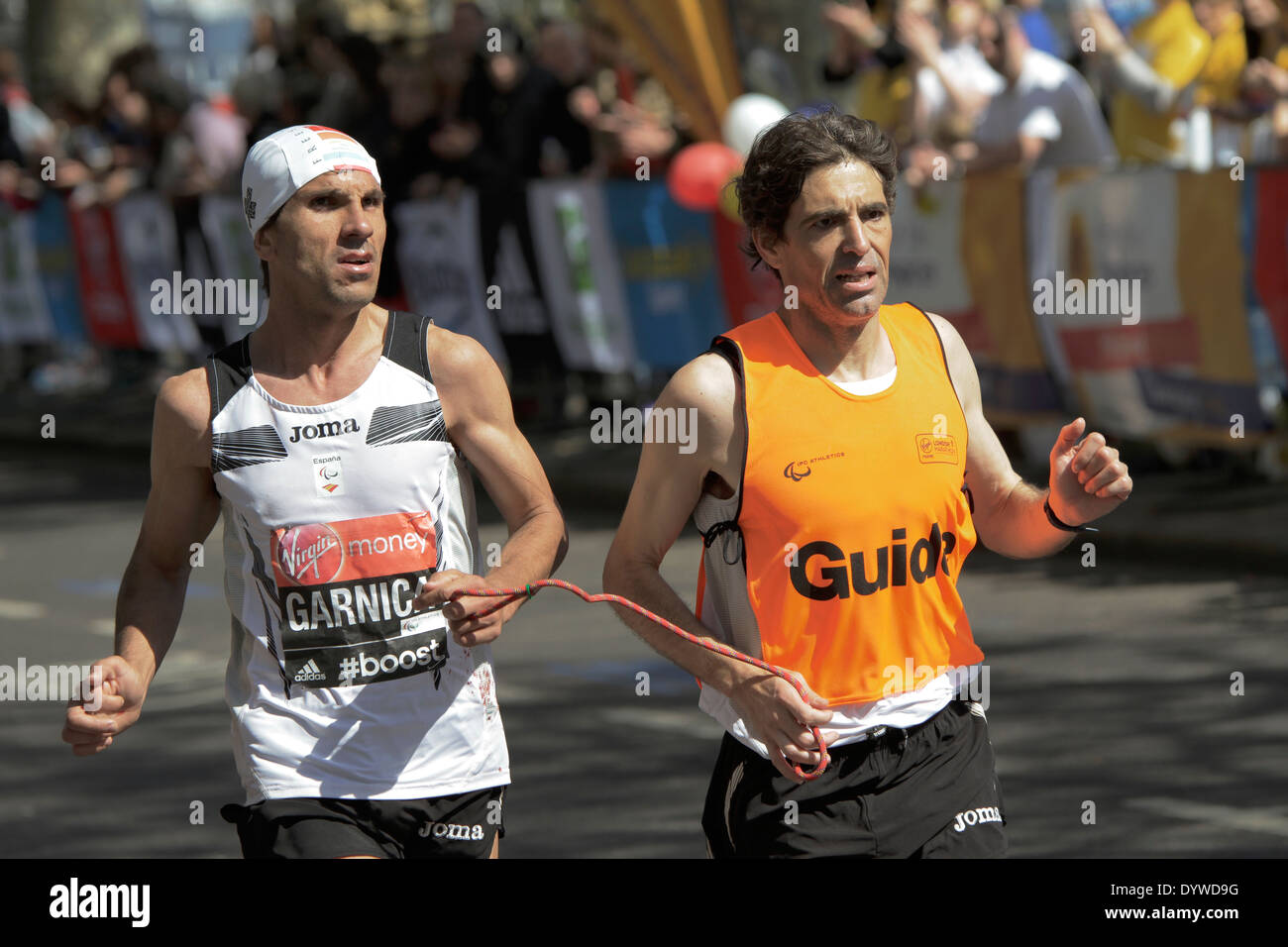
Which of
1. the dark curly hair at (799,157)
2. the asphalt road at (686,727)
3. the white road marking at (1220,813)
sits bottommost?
the white road marking at (1220,813)

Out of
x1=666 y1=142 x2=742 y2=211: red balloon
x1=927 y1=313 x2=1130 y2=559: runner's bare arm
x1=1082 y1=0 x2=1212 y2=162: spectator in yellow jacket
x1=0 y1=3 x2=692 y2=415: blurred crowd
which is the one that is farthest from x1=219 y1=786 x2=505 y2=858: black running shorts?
x1=0 y1=3 x2=692 y2=415: blurred crowd

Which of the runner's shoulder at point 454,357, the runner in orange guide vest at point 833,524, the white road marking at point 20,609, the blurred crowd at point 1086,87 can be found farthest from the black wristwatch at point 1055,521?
the white road marking at point 20,609

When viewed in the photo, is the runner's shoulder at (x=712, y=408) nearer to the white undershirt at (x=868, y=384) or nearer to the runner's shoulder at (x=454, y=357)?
the white undershirt at (x=868, y=384)

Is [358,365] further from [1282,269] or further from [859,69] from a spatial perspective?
[859,69]

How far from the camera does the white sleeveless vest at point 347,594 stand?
3.96m

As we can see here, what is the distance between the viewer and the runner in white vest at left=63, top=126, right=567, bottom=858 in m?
3.95

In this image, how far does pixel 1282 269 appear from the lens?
10.2m

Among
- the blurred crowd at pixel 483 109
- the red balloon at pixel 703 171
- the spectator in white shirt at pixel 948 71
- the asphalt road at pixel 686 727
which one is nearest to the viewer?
the asphalt road at pixel 686 727

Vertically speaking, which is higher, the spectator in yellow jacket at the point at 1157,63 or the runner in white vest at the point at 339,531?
the spectator in yellow jacket at the point at 1157,63

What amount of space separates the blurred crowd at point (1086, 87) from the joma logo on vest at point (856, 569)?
7337 millimetres

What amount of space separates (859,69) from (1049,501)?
→ 33.6 feet

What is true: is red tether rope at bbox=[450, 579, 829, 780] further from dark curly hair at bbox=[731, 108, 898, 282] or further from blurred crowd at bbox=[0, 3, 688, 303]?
blurred crowd at bbox=[0, 3, 688, 303]

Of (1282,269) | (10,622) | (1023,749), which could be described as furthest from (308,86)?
(1023,749)
